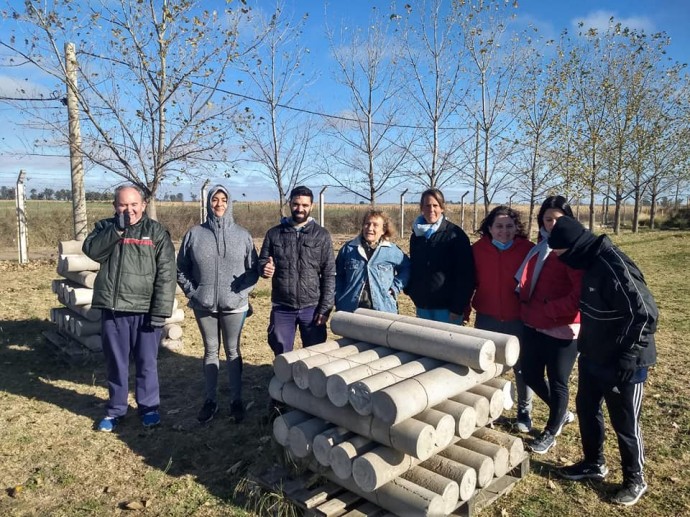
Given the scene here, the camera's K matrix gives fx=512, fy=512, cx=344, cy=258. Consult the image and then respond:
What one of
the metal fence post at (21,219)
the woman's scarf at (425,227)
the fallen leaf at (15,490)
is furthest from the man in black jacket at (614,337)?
the metal fence post at (21,219)

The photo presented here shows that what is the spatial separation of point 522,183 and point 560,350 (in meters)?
13.3

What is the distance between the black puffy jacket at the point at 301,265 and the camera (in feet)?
14.5

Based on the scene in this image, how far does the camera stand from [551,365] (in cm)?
395

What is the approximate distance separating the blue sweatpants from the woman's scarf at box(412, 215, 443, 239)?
253 centimetres

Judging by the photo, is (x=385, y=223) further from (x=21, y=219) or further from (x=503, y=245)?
(x=21, y=219)

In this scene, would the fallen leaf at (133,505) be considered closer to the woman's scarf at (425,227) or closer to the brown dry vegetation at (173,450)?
the brown dry vegetation at (173,450)

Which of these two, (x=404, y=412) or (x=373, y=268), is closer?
(x=404, y=412)

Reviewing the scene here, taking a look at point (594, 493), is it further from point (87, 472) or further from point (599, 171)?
point (599, 171)

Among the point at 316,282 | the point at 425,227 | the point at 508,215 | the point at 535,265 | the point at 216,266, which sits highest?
the point at 508,215

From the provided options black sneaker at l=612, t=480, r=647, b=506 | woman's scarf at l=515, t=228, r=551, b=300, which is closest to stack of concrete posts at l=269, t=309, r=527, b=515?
black sneaker at l=612, t=480, r=647, b=506

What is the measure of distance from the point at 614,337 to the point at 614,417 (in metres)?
0.59

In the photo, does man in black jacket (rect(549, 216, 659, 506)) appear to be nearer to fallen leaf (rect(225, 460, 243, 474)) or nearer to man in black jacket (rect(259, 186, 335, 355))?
man in black jacket (rect(259, 186, 335, 355))

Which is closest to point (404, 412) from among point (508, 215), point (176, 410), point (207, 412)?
point (508, 215)

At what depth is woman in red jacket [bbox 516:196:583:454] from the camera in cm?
379
